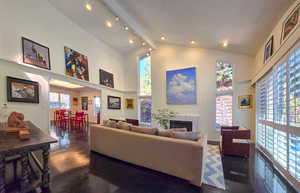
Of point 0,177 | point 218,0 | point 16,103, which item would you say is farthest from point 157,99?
point 0,177

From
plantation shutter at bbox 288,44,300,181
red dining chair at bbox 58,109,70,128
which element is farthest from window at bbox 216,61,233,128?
red dining chair at bbox 58,109,70,128

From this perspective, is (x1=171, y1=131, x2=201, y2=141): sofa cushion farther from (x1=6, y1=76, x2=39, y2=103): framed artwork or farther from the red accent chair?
(x1=6, y1=76, x2=39, y2=103): framed artwork

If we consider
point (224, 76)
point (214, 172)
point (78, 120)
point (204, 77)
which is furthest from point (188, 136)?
point (78, 120)

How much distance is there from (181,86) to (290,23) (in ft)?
13.7

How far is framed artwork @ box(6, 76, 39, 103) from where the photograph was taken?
370 centimetres

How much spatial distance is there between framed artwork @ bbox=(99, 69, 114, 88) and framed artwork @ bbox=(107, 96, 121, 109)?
72 cm

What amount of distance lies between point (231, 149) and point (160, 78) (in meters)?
4.51

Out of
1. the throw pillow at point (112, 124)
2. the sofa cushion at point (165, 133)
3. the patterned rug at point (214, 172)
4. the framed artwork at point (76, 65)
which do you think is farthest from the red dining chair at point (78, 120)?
the patterned rug at point (214, 172)

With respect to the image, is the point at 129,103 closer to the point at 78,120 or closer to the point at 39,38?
the point at 78,120

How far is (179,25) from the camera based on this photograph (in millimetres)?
4297

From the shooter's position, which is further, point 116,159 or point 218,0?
point 116,159

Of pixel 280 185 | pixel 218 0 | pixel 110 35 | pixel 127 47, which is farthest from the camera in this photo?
pixel 127 47

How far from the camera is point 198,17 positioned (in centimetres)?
355

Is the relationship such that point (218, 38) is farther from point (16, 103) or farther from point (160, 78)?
point (16, 103)
